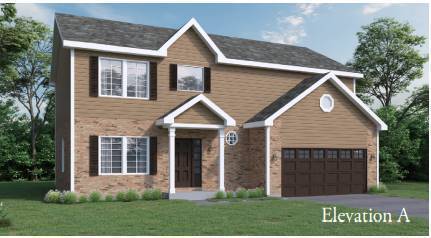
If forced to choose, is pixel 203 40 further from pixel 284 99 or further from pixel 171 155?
pixel 171 155

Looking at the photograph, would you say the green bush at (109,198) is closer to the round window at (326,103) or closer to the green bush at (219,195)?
the green bush at (219,195)

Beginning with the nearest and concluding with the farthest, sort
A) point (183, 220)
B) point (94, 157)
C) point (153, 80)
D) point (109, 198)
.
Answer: point (183, 220)
point (109, 198)
point (94, 157)
point (153, 80)

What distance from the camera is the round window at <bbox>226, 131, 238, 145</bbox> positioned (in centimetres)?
2150

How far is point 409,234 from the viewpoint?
1091cm

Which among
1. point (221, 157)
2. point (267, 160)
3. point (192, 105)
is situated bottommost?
point (267, 160)

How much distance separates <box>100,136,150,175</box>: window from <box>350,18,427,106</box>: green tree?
2619 cm

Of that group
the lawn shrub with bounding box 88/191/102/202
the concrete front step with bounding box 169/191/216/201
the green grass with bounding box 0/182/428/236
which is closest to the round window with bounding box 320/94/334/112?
the green grass with bounding box 0/182/428/236

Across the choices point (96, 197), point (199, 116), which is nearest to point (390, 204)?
point (199, 116)

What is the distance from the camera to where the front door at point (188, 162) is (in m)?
20.4

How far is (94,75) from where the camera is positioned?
61.4ft

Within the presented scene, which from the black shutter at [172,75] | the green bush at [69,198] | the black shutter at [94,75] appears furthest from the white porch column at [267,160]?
the green bush at [69,198]

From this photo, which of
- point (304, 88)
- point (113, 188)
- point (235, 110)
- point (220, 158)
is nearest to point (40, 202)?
point (113, 188)

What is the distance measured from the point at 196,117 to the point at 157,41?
369 centimetres

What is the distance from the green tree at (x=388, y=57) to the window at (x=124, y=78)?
2568 centimetres
